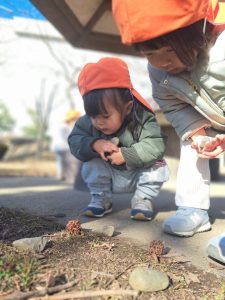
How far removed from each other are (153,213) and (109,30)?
218 cm

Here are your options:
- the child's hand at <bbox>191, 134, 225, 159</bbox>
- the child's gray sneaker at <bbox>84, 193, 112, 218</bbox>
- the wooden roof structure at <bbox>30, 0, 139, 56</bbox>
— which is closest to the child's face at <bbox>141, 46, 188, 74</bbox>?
the child's hand at <bbox>191, 134, 225, 159</bbox>

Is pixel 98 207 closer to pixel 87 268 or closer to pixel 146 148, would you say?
pixel 146 148

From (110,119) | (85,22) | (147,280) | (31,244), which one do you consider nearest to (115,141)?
(110,119)

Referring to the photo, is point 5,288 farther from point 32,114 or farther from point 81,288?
point 32,114

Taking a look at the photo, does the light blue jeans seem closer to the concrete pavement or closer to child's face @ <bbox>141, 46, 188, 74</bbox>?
the concrete pavement

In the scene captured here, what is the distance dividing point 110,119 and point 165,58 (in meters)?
0.58

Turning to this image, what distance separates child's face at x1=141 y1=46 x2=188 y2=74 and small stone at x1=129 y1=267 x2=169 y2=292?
693 millimetres

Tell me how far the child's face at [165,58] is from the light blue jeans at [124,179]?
26.8 inches

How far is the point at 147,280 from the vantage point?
118 cm

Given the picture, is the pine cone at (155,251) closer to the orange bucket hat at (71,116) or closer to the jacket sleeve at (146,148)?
the jacket sleeve at (146,148)

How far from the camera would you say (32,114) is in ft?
122

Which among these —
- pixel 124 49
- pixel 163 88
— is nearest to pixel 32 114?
pixel 124 49

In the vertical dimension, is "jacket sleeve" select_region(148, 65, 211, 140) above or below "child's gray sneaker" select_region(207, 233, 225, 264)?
above

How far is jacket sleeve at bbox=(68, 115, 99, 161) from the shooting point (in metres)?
2.06
